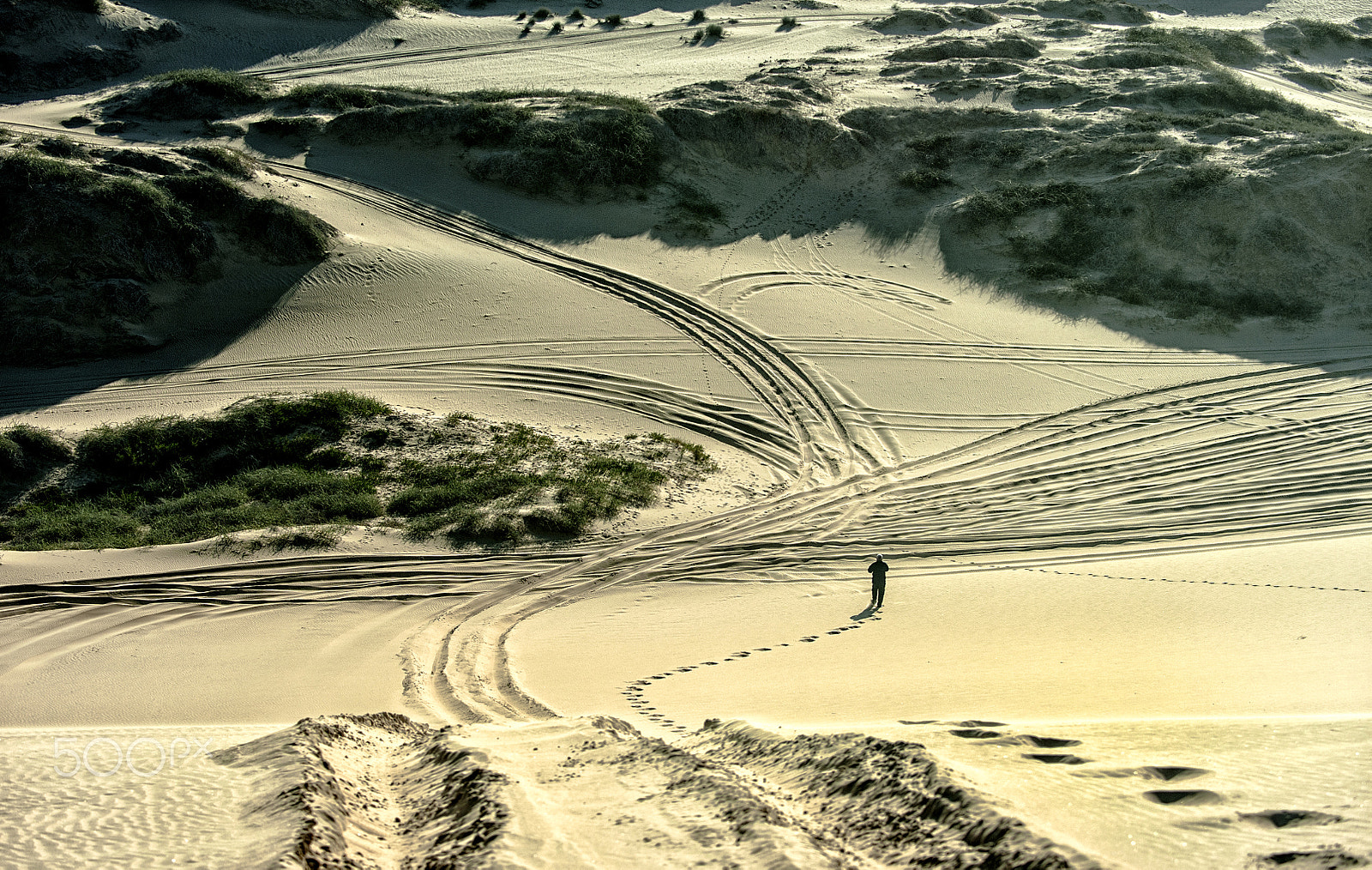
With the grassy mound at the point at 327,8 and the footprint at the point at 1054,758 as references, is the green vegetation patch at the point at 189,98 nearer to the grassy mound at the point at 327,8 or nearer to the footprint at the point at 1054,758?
the grassy mound at the point at 327,8

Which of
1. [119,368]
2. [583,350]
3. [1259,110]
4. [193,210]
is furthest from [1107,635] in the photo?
[1259,110]

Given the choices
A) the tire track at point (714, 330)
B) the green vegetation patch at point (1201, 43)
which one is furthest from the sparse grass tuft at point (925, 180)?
the green vegetation patch at point (1201, 43)

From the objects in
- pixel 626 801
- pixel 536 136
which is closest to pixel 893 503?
pixel 626 801

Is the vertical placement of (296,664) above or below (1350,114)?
A: below

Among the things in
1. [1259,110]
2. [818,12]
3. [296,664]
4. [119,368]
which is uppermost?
[818,12]

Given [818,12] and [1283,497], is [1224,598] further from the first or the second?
[818,12]

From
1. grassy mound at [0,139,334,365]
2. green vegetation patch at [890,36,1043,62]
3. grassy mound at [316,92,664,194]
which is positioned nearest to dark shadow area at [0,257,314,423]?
grassy mound at [0,139,334,365]

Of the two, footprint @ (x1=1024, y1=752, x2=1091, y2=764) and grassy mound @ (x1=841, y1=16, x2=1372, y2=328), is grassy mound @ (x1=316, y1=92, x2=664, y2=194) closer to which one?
grassy mound @ (x1=841, y1=16, x2=1372, y2=328)
